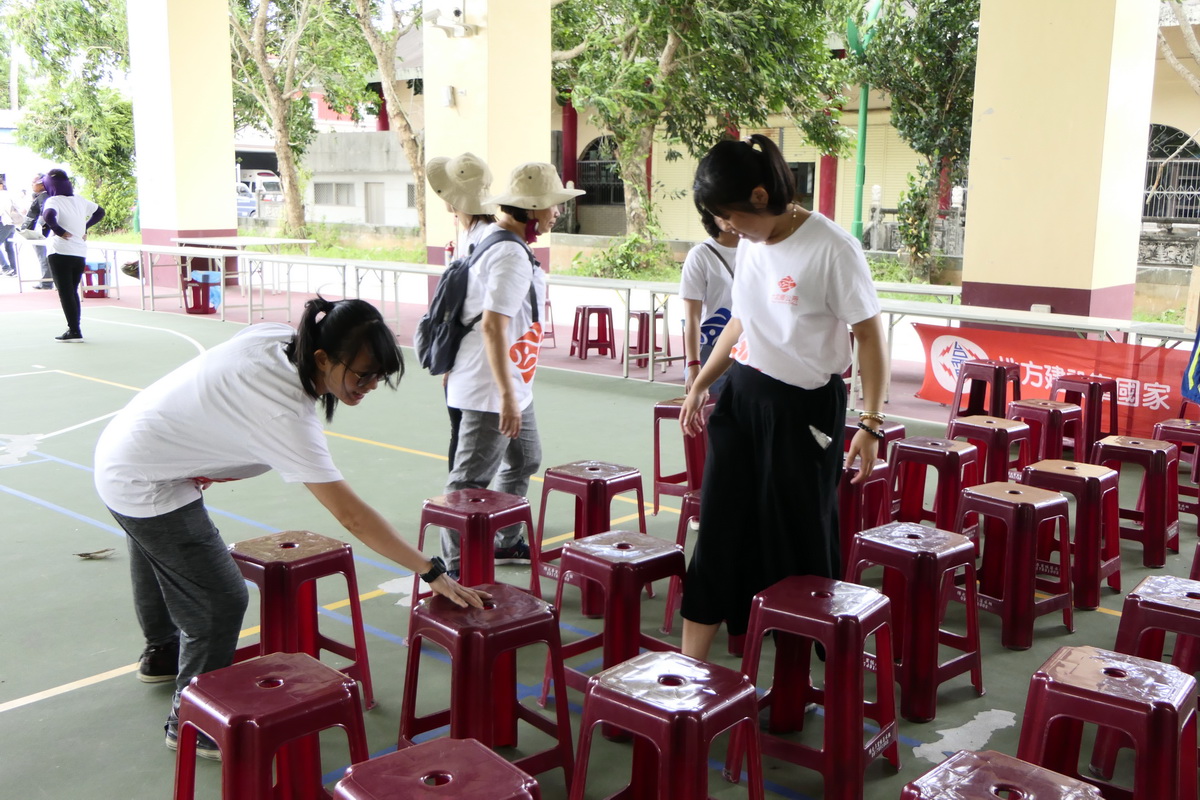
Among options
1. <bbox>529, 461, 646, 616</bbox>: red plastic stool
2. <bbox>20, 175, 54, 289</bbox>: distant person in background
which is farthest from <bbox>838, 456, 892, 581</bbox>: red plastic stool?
<bbox>20, 175, 54, 289</bbox>: distant person in background

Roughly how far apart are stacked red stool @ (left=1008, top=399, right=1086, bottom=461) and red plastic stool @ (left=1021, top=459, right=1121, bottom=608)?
3.62 ft

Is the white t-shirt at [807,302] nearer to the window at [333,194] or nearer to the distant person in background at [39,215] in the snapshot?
the distant person in background at [39,215]

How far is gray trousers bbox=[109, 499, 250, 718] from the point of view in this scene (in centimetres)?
264

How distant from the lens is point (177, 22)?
551 inches

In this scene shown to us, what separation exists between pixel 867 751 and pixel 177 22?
14.4 m

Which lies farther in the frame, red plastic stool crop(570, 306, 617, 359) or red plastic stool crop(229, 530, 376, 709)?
red plastic stool crop(570, 306, 617, 359)

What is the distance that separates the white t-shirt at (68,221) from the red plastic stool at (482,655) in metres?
8.51

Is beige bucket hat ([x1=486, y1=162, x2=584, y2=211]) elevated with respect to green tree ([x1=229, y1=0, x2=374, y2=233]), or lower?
lower

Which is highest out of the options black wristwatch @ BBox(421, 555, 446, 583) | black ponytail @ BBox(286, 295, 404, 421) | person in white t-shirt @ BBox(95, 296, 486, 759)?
black ponytail @ BBox(286, 295, 404, 421)

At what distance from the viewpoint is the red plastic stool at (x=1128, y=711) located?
2078 millimetres

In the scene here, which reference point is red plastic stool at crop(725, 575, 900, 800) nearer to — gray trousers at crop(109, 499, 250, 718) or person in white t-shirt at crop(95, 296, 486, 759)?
person in white t-shirt at crop(95, 296, 486, 759)

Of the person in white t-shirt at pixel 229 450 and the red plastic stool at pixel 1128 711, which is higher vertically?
the person in white t-shirt at pixel 229 450

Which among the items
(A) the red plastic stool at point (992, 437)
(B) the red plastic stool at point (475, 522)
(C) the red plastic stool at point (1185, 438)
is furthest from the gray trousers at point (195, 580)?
(C) the red plastic stool at point (1185, 438)

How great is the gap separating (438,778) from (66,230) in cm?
944
